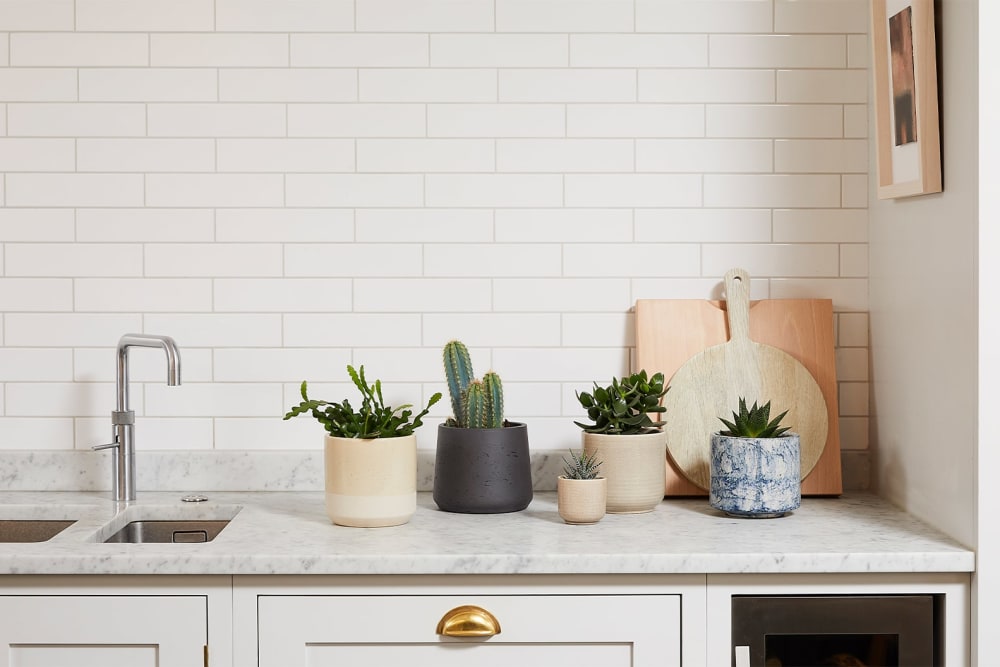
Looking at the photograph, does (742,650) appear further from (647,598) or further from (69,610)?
(69,610)

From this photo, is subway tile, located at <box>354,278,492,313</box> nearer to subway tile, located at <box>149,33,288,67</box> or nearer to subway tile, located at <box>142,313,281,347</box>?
subway tile, located at <box>142,313,281,347</box>

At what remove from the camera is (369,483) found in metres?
1.80

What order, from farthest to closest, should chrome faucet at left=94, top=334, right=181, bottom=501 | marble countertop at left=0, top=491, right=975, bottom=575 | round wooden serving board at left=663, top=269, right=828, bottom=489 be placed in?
round wooden serving board at left=663, top=269, right=828, bottom=489
chrome faucet at left=94, top=334, right=181, bottom=501
marble countertop at left=0, top=491, right=975, bottom=575

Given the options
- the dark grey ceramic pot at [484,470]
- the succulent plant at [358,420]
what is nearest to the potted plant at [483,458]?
the dark grey ceramic pot at [484,470]

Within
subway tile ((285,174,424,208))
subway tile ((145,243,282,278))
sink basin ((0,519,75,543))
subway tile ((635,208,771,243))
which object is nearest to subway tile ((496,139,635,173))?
subway tile ((635,208,771,243))

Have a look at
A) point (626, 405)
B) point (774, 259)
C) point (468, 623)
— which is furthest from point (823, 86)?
→ point (468, 623)

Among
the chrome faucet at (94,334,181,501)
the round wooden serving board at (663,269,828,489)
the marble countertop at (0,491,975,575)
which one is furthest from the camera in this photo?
the round wooden serving board at (663,269,828,489)

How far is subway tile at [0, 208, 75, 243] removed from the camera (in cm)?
215

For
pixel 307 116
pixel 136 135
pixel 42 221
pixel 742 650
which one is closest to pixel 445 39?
pixel 307 116

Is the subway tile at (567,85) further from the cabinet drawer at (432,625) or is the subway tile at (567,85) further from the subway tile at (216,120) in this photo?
the cabinet drawer at (432,625)

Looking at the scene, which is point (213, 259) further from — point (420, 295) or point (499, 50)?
point (499, 50)

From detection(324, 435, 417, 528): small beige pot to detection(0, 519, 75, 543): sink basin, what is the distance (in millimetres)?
631

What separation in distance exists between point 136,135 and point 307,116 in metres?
0.39

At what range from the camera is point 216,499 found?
2.08 metres
